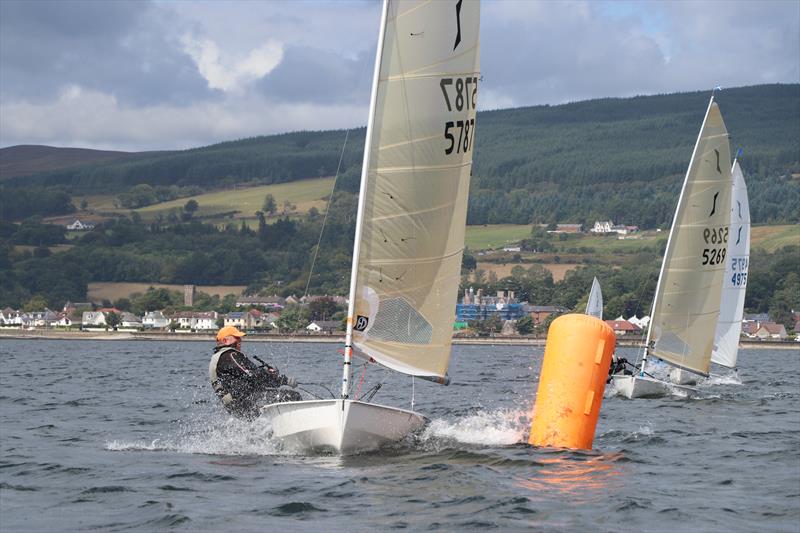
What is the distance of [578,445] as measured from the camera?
19172 millimetres

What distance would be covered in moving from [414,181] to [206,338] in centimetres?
A: 12138

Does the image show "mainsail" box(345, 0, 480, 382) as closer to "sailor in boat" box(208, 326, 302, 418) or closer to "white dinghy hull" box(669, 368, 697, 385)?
"sailor in boat" box(208, 326, 302, 418)

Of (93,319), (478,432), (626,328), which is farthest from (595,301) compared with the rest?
(93,319)

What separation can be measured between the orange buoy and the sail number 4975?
3.12m

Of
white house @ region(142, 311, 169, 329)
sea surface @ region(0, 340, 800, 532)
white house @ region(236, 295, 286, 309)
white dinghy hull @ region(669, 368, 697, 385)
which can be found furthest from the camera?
white house @ region(236, 295, 286, 309)

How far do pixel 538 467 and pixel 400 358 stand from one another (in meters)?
2.99

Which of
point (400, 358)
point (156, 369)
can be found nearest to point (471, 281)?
point (156, 369)

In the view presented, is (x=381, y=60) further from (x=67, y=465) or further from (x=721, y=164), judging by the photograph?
(x=721, y=164)

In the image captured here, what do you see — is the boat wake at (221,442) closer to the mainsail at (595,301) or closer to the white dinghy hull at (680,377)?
the white dinghy hull at (680,377)

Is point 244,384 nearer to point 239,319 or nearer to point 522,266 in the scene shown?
point 239,319

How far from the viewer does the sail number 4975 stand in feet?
64.5

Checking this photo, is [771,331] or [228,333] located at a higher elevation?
[228,333]

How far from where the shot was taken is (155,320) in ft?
520

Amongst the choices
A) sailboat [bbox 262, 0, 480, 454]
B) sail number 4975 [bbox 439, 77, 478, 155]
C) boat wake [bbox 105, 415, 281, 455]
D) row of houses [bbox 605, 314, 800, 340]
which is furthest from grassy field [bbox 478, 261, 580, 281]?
sailboat [bbox 262, 0, 480, 454]
